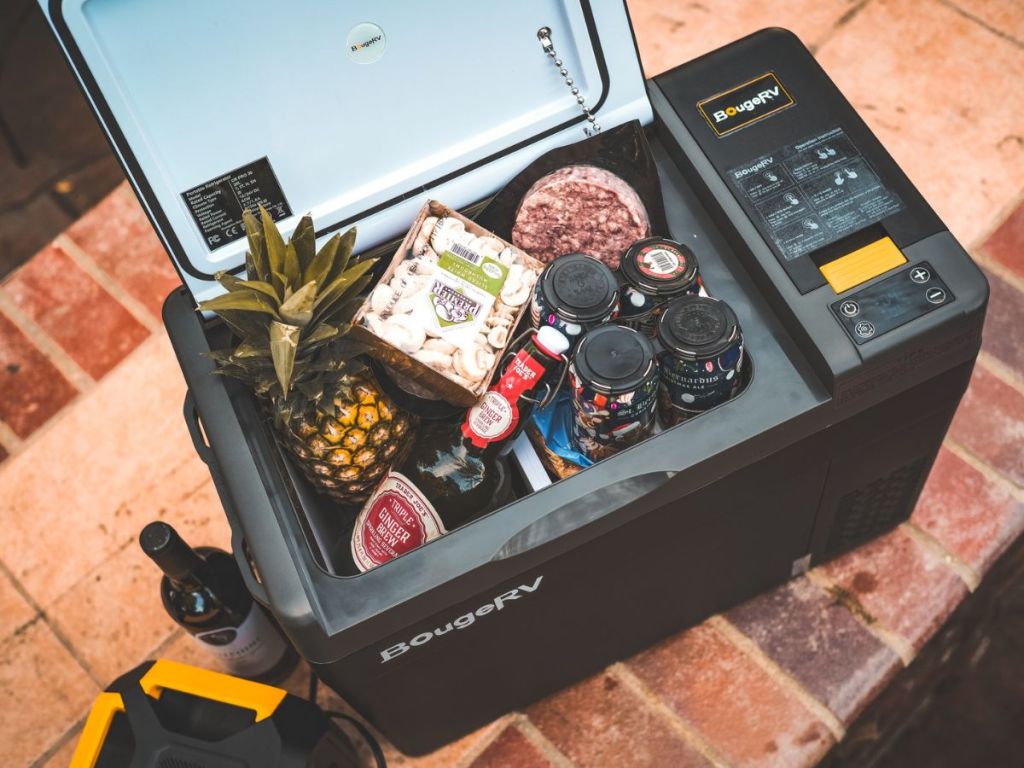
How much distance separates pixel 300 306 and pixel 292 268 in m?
0.05

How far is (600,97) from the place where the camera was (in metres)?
1.06

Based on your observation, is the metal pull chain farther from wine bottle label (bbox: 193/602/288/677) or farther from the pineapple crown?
wine bottle label (bbox: 193/602/288/677)

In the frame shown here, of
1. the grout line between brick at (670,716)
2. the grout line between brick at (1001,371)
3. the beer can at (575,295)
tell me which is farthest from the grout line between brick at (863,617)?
the beer can at (575,295)

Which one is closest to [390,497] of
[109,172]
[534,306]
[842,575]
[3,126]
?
[534,306]

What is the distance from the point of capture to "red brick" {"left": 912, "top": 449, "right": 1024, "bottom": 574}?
1.37 m

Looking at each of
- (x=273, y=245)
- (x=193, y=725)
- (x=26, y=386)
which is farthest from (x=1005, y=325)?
(x=26, y=386)

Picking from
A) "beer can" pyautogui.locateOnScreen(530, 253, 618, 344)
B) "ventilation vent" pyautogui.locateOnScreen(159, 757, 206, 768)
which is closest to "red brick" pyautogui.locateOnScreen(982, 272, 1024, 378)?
"beer can" pyautogui.locateOnScreen(530, 253, 618, 344)

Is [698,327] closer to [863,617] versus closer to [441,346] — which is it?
[441,346]

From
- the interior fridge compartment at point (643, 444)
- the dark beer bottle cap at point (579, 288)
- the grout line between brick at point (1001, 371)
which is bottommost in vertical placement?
the grout line between brick at point (1001, 371)

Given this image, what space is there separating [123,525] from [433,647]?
2.30 ft

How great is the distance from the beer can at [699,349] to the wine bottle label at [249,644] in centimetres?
61

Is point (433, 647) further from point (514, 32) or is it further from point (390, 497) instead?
point (514, 32)

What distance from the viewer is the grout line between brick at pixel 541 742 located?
1.29m

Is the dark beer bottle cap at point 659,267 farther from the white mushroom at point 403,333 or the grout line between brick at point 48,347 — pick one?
the grout line between brick at point 48,347
